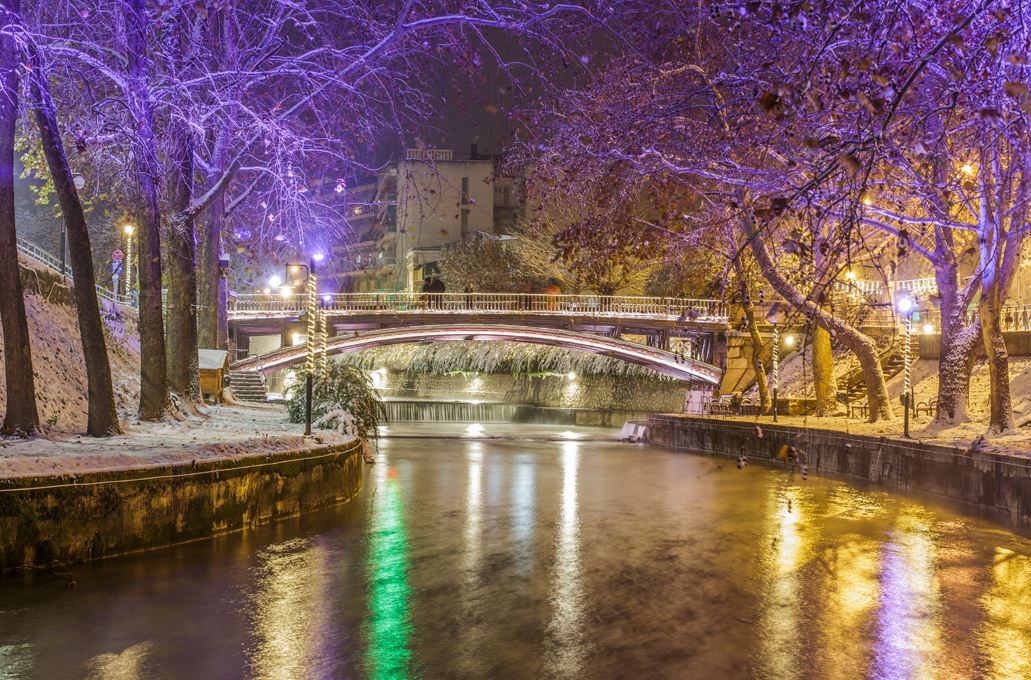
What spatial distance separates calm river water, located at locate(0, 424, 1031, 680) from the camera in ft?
21.9

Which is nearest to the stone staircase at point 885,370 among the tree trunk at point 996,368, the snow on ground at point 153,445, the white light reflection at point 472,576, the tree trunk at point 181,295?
the tree trunk at point 996,368

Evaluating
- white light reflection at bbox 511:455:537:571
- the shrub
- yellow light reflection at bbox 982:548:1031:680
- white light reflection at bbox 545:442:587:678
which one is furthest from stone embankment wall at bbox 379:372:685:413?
yellow light reflection at bbox 982:548:1031:680

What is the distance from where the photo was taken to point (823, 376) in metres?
28.4

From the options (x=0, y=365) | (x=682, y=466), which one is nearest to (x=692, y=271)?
(x=682, y=466)

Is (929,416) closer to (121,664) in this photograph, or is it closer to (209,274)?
(209,274)

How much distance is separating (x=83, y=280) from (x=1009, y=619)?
13.0m

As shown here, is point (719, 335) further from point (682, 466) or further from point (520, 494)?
point (520, 494)

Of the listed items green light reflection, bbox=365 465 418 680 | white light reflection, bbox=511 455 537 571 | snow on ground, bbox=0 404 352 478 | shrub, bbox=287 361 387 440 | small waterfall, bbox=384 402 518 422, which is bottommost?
white light reflection, bbox=511 455 537 571

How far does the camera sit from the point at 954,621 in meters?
8.03

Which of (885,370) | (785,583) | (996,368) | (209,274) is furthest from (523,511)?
(885,370)

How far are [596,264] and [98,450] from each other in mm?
11535

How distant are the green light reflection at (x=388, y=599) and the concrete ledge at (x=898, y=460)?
961 cm

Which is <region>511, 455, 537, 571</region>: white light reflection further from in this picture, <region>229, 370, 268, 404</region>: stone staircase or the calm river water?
<region>229, 370, 268, 404</region>: stone staircase

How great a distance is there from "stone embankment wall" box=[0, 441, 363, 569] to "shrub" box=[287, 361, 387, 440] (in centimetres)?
495
